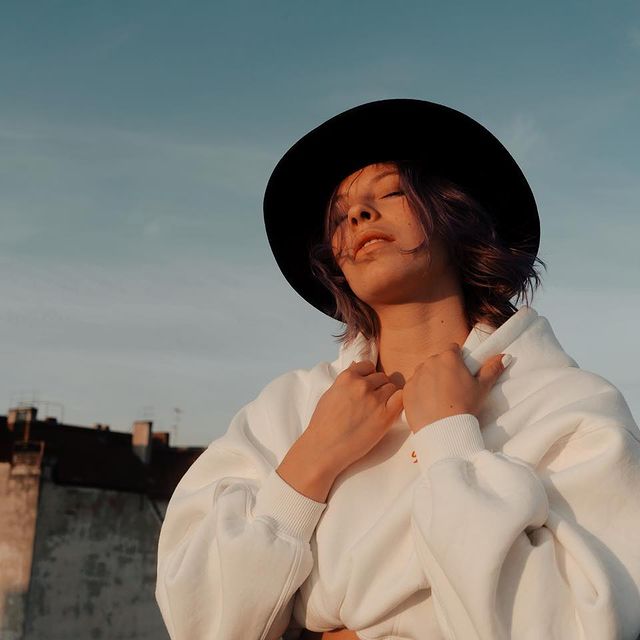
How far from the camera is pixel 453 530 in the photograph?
94.4 inches

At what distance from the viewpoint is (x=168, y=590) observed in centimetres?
286

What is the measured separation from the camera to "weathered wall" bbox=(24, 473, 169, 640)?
26.4 metres

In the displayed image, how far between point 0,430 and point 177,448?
624 centimetres

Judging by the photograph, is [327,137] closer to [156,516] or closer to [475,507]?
[475,507]

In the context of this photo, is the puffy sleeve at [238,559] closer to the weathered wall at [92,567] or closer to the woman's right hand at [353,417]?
the woman's right hand at [353,417]

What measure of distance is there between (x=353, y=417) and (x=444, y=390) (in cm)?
31

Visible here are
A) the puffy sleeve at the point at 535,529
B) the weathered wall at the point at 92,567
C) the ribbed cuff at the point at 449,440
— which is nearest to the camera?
the puffy sleeve at the point at 535,529

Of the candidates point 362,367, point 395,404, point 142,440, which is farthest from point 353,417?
point 142,440

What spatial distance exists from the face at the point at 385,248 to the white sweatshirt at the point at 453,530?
11.4 inches

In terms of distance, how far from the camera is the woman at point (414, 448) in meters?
2.40

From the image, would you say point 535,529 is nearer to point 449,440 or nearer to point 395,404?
point 449,440

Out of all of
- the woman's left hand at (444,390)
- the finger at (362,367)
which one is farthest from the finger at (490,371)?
the finger at (362,367)

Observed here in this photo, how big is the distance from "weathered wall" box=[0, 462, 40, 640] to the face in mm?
25028

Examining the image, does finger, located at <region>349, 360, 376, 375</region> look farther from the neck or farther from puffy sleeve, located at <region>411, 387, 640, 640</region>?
puffy sleeve, located at <region>411, 387, 640, 640</region>
